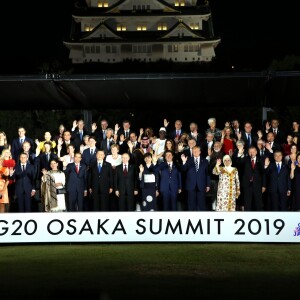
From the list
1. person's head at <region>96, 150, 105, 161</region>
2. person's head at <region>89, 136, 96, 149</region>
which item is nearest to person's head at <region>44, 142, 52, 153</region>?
person's head at <region>89, 136, 96, 149</region>

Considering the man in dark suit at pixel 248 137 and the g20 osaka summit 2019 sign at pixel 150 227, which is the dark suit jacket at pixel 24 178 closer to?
the g20 osaka summit 2019 sign at pixel 150 227

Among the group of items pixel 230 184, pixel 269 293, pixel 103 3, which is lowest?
pixel 269 293

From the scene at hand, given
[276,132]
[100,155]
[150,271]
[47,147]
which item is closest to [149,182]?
[100,155]

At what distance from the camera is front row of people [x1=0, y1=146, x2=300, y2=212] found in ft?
62.6

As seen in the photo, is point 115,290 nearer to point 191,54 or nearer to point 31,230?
point 31,230

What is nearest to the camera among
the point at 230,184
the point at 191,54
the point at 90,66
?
the point at 230,184

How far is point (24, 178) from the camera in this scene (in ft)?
63.0

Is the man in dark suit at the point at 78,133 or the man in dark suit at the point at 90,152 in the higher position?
the man in dark suit at the point at 78,133

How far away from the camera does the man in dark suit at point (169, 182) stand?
1902 centimetres

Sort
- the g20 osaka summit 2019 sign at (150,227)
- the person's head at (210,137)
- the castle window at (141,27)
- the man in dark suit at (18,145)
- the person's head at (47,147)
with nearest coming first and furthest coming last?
the g20 osaka summit 2019 sign at (150,227)
the person's head at (47,147)
the person's head at (210,137)
the man in dark suit at (18,145)
the castle window at (141,27)

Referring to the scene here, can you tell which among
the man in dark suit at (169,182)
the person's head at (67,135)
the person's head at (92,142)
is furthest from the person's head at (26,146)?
the man in dark suit at (169,182)

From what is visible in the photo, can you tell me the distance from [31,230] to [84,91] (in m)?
5.82

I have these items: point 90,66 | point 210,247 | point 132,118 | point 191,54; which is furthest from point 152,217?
point 191,54

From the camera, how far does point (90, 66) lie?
3477 inches
